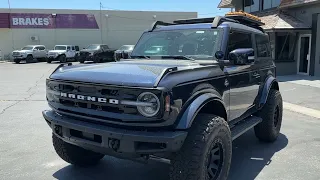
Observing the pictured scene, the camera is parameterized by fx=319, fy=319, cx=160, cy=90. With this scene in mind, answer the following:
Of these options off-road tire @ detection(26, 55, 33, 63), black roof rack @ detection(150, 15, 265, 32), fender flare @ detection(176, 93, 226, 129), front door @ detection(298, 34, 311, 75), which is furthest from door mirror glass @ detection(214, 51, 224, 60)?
off-road tire @ detection(26, 55, 33, 63)

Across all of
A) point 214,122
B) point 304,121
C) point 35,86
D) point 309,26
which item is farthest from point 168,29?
point 309,26

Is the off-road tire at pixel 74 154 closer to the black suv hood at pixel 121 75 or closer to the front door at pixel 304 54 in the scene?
the black suv hood at pixel 121 75

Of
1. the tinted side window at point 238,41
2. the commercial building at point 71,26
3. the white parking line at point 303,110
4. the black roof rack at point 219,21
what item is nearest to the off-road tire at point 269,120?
the tinted side window at point 238,41

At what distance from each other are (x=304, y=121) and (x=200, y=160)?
5302 millimetres

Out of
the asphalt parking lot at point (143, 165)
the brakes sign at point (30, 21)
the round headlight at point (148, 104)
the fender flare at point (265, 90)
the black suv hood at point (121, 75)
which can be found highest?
the brakes sign at point (30, 21)

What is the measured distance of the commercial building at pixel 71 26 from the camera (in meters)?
34.6

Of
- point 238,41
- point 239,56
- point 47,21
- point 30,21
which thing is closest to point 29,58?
point 30,21

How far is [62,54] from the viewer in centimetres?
3073

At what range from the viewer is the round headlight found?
9.72ft

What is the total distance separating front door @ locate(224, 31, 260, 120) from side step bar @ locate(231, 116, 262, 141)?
13 cm

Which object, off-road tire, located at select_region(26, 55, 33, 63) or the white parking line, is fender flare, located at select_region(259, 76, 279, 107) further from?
off-road tire, located at select_region(26, 55, 33, 63)

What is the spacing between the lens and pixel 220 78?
394 centimetres

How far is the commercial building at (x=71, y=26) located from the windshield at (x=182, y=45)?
31.8 m

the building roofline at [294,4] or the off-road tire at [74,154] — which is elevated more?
the building roofline at [294,4]
